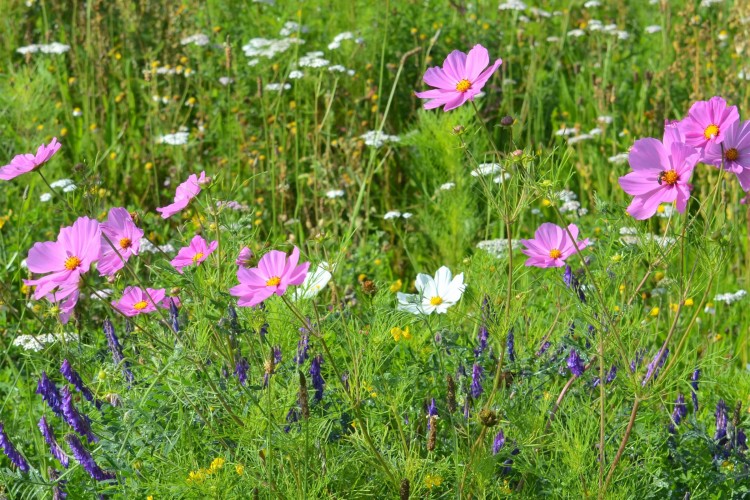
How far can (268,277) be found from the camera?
4.29 feet

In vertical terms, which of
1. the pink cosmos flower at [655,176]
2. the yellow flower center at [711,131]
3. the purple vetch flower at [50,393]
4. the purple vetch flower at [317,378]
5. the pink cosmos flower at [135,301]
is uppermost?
the yellow flower center at [711,131]

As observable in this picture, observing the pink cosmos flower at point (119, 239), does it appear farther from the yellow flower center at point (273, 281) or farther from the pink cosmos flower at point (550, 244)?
the pink cosmos flower at point (550, 244)

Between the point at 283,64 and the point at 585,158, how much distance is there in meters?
1.28

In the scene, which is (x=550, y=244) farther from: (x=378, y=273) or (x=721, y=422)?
(x=378, y=273)

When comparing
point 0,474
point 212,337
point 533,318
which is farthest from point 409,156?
point 0,474

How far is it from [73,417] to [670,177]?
1.00 metres

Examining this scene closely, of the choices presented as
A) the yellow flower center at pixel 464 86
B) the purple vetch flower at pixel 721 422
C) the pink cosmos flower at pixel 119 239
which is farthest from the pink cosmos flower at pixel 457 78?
the purple vetch flower at pixel 721 422

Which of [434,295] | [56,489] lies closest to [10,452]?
[56,489]

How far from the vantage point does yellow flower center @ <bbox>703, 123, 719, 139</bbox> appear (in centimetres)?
125

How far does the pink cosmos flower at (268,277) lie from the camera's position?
1.27m

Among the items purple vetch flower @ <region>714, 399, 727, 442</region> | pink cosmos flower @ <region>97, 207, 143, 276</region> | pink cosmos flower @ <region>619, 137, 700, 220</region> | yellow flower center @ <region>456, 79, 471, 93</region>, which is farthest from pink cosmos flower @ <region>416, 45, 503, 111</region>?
purple vetch flower @ <region>714, 399, 727, 442</region>

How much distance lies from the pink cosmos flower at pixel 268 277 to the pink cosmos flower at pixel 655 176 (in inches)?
18.6

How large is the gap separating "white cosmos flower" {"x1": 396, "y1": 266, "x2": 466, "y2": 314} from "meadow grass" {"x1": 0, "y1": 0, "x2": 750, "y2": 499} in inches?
1.2

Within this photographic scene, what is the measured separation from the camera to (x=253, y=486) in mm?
1418
